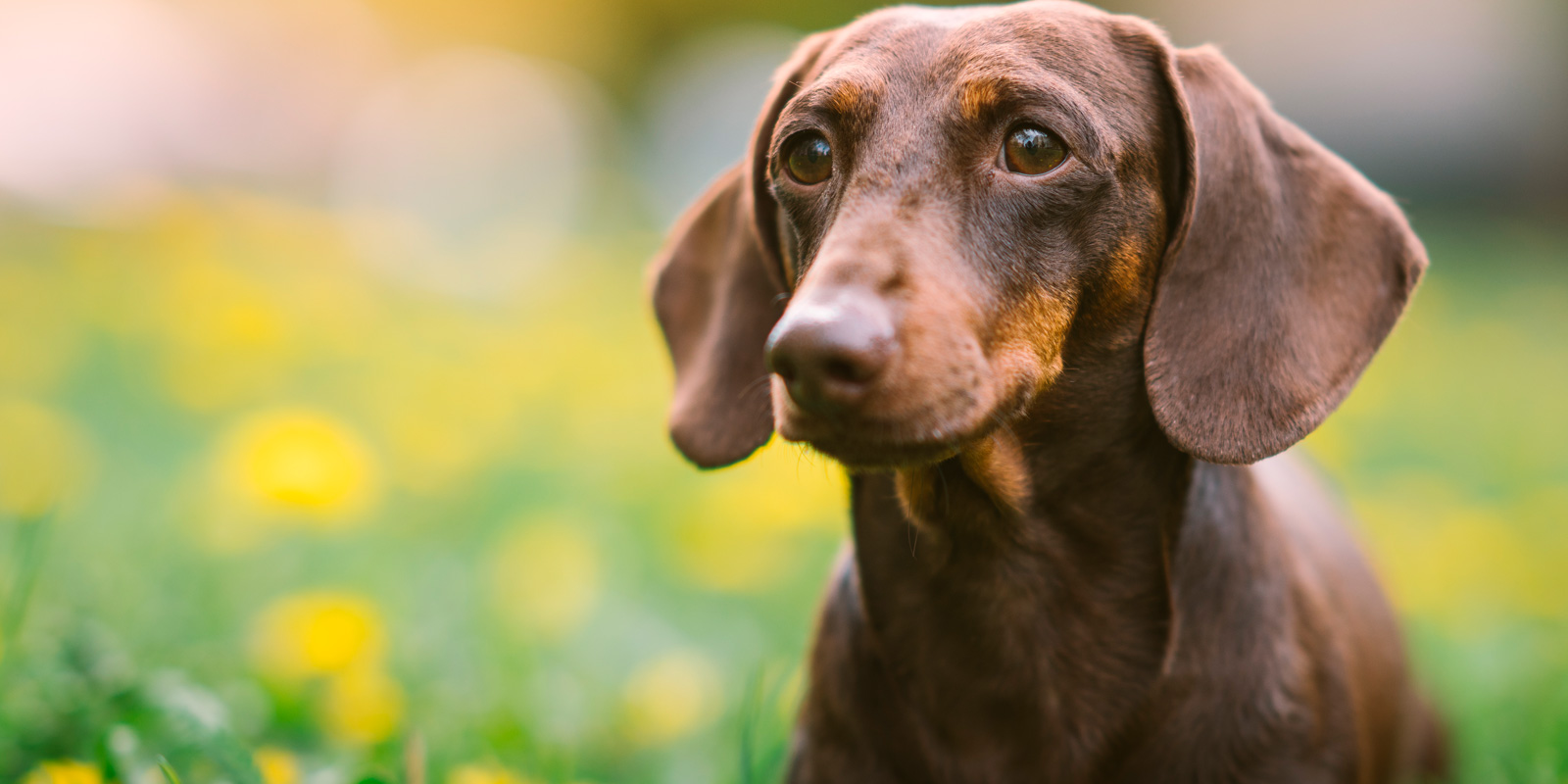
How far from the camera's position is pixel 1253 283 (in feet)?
7.11

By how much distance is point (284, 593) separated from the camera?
11.6ft

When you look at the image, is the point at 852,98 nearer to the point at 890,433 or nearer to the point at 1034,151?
the point at 1034,151

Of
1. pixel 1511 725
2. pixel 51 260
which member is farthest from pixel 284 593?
pixel 51 260

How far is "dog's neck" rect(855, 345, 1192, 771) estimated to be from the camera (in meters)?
2.21

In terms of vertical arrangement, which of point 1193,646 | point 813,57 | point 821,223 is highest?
point 813,57

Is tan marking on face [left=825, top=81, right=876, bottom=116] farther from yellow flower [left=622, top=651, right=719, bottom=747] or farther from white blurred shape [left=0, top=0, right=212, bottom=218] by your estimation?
white blurred shape [left=0, top=0, right=212, bottom=218]

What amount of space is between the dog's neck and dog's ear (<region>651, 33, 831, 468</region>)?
0.43 meters

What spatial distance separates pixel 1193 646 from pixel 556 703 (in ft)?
5.19

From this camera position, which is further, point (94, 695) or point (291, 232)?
point (291, 232)

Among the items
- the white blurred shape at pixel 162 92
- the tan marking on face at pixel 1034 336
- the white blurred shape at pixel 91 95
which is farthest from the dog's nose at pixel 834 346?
the white blurred shape at pixel 91 95

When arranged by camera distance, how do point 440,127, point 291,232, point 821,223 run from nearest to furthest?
1. point 821,223
2. point 291,232
3. point 440,127

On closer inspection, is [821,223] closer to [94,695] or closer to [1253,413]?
[1253,413]

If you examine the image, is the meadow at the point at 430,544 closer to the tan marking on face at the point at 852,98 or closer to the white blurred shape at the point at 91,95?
the tan marking on face at the point at 852,98

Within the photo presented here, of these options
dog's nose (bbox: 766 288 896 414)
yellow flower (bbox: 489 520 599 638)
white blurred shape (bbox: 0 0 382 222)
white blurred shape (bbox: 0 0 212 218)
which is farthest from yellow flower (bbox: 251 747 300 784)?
white blurred shape (bbox: 0 0 212 218)
